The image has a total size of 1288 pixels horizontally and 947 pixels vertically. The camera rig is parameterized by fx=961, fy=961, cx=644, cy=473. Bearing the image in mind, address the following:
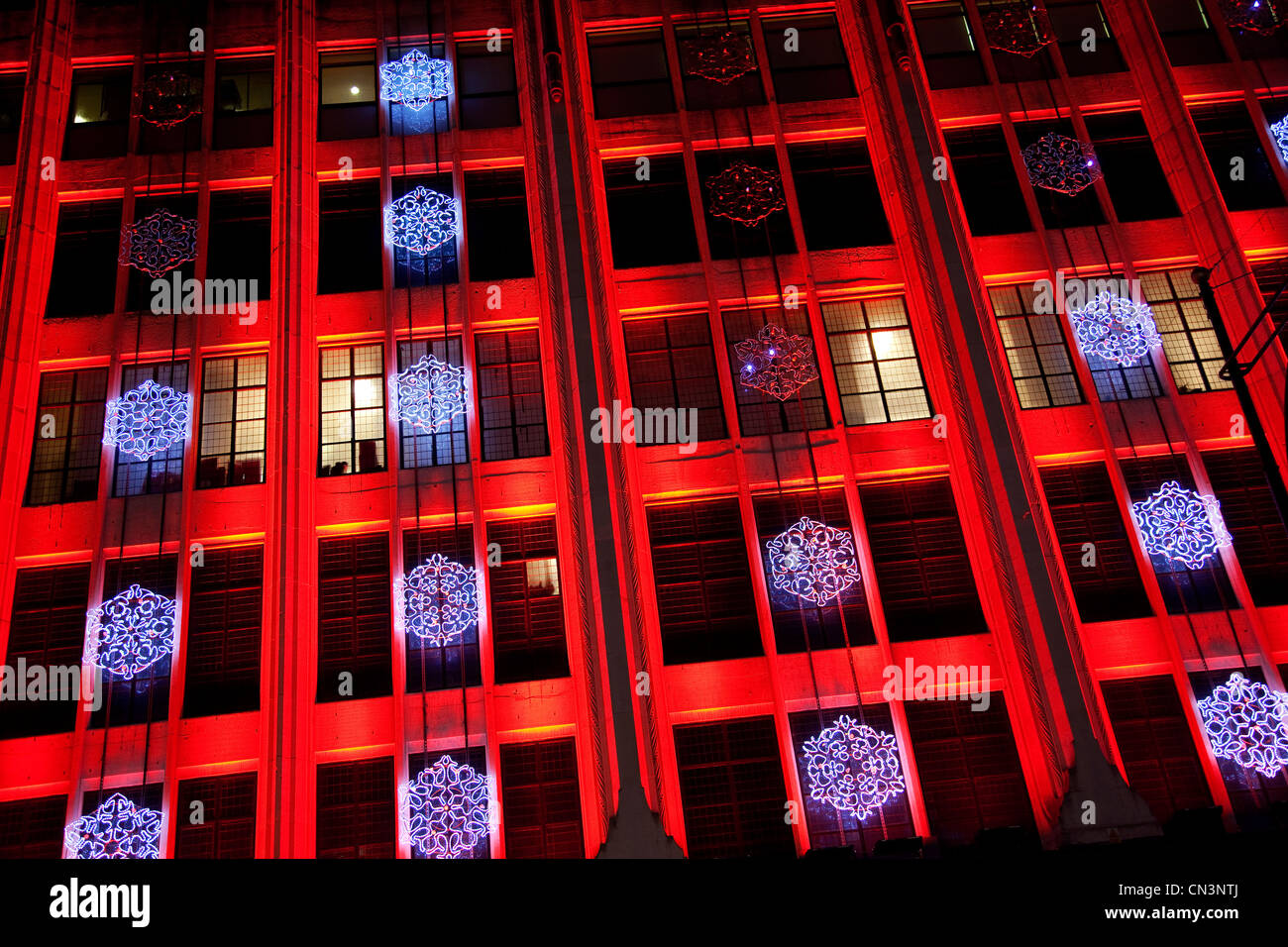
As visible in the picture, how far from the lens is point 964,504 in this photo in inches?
597

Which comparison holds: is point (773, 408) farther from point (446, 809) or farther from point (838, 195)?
point (446, 809)

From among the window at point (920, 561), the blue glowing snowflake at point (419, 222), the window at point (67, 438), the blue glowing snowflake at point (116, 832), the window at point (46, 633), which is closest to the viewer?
the blue glowing snowflake at point (116, 832)

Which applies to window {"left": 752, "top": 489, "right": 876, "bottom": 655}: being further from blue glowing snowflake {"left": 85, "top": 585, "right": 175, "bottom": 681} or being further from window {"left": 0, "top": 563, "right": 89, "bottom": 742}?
window {"left": 0, "top": 563, "right": 89, "bottom": 742}

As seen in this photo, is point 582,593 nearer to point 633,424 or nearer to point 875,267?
point 633,424

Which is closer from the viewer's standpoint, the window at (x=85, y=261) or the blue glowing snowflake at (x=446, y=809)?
the blue glowing snowflake at (x=446, y=809)

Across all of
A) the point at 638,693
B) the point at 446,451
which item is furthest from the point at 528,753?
the point at 446,451

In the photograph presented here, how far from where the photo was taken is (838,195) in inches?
690

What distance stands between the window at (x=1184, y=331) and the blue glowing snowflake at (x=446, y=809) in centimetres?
1284

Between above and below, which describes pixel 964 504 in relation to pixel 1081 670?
above

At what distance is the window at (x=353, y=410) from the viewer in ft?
50.6

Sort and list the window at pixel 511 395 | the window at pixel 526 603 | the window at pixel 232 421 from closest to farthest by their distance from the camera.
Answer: the window at pixel 526 603, the window at pixel 232 421, the window at pixel 511 395

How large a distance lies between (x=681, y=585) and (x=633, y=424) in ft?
8.75

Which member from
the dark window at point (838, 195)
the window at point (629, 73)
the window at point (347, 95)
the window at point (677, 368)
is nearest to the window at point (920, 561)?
the window at point (677, 368)

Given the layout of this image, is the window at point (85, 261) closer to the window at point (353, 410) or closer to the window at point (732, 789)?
the window at point (353, 410)
